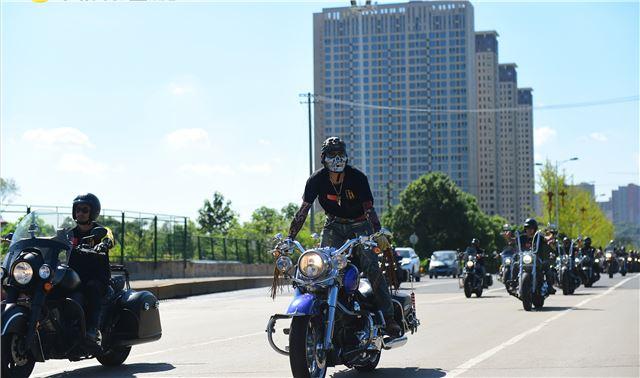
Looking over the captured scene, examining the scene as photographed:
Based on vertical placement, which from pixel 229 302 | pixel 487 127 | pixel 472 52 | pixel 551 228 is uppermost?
pixel 472 52

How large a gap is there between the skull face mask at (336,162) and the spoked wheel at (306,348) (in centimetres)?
148

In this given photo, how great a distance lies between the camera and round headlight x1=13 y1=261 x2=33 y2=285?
8.18 meters

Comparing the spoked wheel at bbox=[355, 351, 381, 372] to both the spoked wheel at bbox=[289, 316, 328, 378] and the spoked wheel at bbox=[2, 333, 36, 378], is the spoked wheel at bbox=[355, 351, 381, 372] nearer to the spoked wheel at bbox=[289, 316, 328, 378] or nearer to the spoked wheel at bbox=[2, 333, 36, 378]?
the spoked wheel at bbox=[289, 316, 328, 378]

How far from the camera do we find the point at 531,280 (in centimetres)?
1909

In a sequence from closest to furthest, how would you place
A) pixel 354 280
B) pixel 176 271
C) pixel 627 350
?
pixel 354 280, pixel 627 350, pixel 176 271

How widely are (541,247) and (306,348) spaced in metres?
13.1

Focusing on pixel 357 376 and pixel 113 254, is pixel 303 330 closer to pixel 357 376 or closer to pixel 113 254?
pixel 357 376

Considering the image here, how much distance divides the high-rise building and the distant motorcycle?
135544mm

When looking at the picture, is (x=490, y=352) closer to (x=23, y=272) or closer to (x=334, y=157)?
(x=334, y=157)

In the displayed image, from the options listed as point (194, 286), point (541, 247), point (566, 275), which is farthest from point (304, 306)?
point (194, 286)

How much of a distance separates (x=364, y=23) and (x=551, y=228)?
144 meters

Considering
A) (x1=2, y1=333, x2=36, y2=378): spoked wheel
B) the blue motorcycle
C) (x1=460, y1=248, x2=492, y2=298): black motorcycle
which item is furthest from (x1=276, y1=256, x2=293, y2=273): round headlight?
(x1=460, y1=248, x2=492, y2=298): black motorcycle

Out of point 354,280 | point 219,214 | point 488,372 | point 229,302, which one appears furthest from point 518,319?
point 219,214

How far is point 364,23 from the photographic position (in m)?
163
